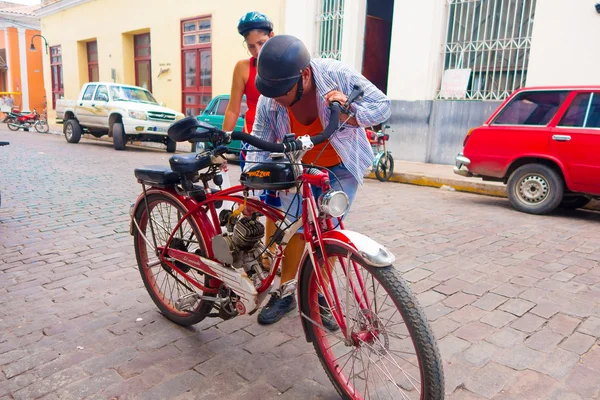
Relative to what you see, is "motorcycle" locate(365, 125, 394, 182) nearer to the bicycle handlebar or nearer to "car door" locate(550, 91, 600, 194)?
"car door" locate(550, 91, 600, 194)

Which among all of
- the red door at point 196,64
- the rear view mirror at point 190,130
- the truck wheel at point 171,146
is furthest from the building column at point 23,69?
the rear view mirror at point 190,130

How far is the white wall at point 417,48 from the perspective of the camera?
1066 centimetres

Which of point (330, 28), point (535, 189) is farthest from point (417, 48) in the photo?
point (535, 189)

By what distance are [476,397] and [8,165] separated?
32.4 feet

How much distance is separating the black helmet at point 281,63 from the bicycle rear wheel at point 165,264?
3.41ft

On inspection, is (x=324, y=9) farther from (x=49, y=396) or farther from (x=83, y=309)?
(x=49, y=396)

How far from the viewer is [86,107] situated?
14.4 m

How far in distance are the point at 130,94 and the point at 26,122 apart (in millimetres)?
10183

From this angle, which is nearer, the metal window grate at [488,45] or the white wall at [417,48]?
the metal window grate at [488,45]

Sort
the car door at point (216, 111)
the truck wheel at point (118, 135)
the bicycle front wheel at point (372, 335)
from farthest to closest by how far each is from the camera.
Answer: the truck wheel at point (118, 135)
the car door at point (216, 111)
the bicycle front wheel at point (372, 335)

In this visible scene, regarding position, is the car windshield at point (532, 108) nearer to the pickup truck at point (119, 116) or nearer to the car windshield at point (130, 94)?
the pickup truck at point (119, 116)

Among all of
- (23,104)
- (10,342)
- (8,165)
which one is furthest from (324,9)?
(23,104)

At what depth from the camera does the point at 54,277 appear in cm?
374

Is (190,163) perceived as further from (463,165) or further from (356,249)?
(463,165)
